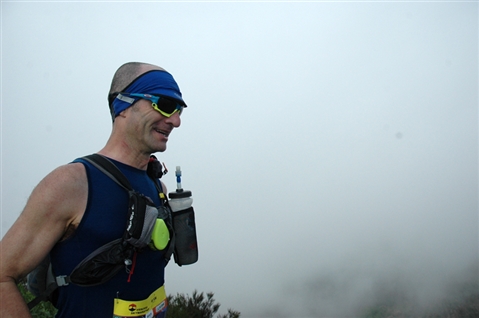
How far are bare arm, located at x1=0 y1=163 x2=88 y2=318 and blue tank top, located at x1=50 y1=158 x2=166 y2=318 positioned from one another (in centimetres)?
9

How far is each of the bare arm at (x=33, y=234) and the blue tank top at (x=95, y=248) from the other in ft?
0.30

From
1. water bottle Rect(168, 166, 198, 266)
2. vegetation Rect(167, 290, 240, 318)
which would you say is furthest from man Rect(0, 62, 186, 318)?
vegetation Rect(167, 290, 240, 318)

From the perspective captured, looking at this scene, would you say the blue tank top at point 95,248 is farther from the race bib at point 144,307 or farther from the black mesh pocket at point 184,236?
the black mesh pocket at point 184,236

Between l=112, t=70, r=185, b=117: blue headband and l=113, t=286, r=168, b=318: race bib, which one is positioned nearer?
l=113, t=286, r=168, b=318: race bib

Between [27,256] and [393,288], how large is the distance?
9361 millimetres

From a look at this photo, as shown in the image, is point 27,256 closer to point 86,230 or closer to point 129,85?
point 86,230

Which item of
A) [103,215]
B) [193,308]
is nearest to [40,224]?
[103,215]

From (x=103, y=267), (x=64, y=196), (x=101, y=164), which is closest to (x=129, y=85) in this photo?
(x=101, y=164)

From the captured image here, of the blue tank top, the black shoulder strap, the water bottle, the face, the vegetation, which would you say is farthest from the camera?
the vegetation

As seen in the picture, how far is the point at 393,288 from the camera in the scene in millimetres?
9086

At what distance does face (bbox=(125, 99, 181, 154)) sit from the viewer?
192 cm

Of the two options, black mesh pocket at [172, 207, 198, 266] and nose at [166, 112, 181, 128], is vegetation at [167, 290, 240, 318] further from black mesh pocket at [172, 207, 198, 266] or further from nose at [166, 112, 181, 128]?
nose at [166, 112, 181, 128]

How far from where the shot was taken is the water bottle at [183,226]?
7.14ft

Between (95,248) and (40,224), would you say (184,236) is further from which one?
(40,224)
